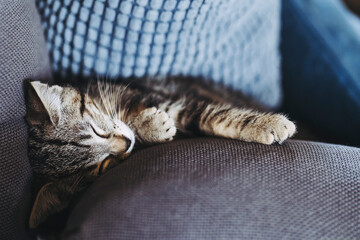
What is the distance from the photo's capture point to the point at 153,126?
2.85 ft

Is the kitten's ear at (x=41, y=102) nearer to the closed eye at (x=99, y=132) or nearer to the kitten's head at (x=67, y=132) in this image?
the kitten's head at (x=67, y=132)

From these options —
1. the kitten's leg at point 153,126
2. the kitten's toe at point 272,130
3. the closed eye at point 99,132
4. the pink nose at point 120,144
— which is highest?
the kitten's toe at point 272,130

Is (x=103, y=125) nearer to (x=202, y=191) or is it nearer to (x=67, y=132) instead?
(x=67, y=132)

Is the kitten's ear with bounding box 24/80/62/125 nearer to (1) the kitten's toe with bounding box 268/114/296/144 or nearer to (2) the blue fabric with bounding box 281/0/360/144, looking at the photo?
(1) the kitten's toe with bounding box 268/114/296/144

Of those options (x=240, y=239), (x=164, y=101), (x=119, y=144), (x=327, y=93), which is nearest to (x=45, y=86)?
(x=119, y=144)

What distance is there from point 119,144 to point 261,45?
0.66m

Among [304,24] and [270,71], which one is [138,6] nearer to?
[270,71]

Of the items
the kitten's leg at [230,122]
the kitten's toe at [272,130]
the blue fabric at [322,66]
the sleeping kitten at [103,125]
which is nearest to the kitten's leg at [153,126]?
the sleeping kitten at [103,125]

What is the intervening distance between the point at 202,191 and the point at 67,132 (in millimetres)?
461

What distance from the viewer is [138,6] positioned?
2.99ft

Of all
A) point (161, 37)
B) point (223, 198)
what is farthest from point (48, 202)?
point (161, 37)

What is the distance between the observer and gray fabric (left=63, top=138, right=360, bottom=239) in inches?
22.5

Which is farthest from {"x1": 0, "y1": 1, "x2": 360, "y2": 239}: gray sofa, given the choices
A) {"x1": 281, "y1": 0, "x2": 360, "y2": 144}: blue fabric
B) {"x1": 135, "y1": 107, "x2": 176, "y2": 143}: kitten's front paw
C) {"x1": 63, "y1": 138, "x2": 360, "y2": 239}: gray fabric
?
{"x1": 281, "y1": 0, "x2": 360, "y2": 144}: blue fabric

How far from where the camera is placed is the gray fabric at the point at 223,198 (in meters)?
0.57
